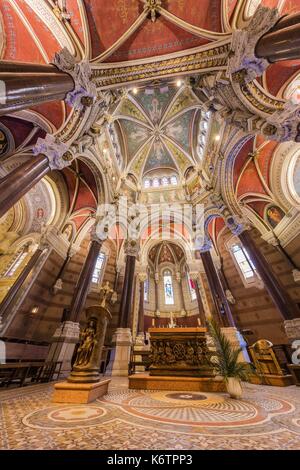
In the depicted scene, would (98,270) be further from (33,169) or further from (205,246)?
(33,169)

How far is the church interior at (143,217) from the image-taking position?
3.22m

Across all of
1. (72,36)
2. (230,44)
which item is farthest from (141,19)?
(230,44)

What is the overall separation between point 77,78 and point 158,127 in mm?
11188

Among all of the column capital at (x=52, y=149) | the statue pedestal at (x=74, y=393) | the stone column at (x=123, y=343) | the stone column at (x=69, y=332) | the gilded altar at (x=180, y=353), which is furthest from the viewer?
the stone column at (x=123, y=343)

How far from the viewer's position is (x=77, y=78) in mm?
6324

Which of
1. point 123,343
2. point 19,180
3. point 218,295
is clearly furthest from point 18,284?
point 218,295

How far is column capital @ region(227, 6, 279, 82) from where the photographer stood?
533 centimetres

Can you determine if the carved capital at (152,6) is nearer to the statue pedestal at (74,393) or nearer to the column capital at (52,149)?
the column capital at (52,149)

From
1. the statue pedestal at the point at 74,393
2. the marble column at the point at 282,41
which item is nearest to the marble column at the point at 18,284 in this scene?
the statue pedestal at the point at 74,393

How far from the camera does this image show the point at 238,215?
10445mm

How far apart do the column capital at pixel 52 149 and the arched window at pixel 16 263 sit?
6927 millimetres

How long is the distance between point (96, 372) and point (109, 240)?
12.3m

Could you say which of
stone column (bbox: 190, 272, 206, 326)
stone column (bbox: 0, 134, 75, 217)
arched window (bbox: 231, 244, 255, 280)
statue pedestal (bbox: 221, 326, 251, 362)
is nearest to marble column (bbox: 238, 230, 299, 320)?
statue pedestal (bbox: 221, 326, 251, 362)

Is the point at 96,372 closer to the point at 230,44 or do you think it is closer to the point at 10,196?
the point at 10,196
